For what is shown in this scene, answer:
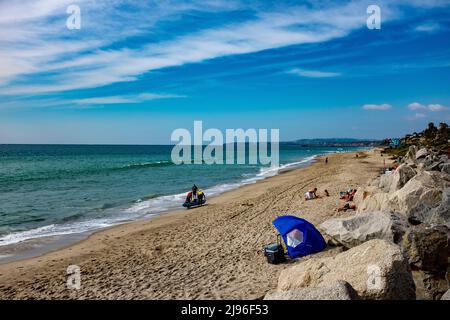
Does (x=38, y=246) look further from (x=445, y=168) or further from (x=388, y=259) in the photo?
(x=445, y=168)

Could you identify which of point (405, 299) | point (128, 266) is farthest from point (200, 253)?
→ point (405, 299)

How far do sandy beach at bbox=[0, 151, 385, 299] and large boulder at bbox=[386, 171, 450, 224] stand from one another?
2.53 metres

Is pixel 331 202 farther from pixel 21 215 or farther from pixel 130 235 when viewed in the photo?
pixel 21 215

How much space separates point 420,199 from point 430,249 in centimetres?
379

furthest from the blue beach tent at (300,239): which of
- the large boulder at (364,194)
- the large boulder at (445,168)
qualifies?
the large boulder at (445,168)

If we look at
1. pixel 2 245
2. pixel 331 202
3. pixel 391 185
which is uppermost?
pixel 391 185

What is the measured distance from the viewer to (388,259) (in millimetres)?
6621

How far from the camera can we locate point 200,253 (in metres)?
12.6

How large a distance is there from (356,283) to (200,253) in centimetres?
698

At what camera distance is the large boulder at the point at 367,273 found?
21.0 ft

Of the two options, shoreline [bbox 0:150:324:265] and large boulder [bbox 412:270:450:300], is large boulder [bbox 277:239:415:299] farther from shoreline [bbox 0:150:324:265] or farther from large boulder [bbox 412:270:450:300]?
shoreline [bbox 0:150:324:265]

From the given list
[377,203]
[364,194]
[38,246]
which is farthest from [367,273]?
[38,246]
